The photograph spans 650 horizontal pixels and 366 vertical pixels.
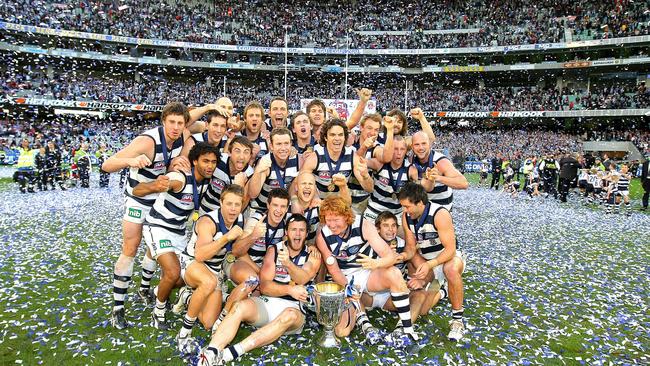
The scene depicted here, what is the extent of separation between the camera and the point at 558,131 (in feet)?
155

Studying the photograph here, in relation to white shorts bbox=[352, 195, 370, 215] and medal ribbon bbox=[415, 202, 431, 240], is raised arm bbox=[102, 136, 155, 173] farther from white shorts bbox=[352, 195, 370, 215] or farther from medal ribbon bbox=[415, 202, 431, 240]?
medal ribbon bbox=[415, 202, 431, 240]

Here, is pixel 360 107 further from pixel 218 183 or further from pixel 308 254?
pixel 308 254

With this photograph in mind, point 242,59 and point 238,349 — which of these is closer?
point 238,349

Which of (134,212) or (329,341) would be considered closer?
(329,341)

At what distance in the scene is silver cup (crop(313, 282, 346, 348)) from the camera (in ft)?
14.3

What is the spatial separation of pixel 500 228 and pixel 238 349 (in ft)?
31.2

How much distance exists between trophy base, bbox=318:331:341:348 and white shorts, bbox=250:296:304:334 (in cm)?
37

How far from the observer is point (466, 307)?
5762 mm

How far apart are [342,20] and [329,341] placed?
53.0 meters

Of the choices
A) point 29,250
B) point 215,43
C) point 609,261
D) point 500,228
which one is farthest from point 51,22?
point 609,261

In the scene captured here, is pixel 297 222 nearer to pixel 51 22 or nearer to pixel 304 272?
pixel 304 272

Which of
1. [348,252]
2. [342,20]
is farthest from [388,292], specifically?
[342,20]

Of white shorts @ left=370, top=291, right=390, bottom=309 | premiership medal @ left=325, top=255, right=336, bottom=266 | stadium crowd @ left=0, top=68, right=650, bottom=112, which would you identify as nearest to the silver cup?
premiership medal @ left=325, top=255, right=336, bottom=266

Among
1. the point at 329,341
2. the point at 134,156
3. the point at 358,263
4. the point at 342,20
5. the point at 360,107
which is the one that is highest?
the point at 342,20
